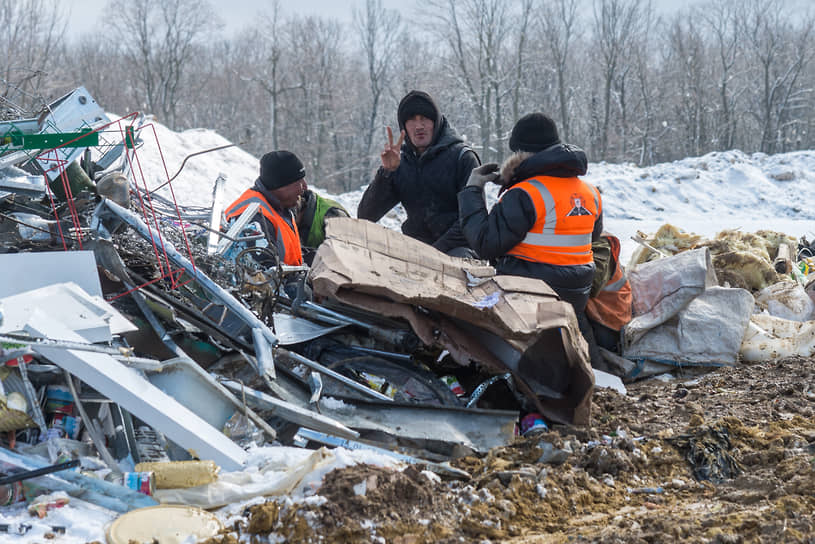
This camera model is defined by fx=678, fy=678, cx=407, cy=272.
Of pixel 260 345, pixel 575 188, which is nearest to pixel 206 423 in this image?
pixel 260 345

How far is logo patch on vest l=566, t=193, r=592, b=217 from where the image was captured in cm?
393

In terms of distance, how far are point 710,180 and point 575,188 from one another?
16907 mm

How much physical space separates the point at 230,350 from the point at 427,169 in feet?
7.33

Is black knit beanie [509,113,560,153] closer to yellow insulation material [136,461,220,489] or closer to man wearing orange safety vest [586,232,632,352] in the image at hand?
man wearing orange safety vest [586,232,632,352]

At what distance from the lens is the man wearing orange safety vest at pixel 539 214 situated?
391cm

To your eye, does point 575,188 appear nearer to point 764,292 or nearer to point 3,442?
point 764,292

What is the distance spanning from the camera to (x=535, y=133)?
407cm

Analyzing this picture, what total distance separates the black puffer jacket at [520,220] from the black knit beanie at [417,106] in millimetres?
1050

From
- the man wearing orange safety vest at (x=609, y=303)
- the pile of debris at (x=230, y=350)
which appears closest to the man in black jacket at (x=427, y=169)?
the man wearing orange safety vest at (x=609, y=303)

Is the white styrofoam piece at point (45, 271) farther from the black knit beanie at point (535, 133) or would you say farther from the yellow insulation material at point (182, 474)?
the black knit beanie at point (535, 133)

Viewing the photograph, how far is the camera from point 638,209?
1650 cm

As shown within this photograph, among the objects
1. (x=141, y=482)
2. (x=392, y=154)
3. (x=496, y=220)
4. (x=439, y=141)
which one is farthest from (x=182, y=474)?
(x=439, y=141)

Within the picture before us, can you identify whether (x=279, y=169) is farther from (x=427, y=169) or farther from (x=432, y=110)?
(x=432, y=110)

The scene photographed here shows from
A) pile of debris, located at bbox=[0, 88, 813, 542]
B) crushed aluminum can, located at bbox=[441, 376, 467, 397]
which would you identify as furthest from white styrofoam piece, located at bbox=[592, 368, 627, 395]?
crushed aluminum can, located at bbox=[441, 376, 467, 397]
